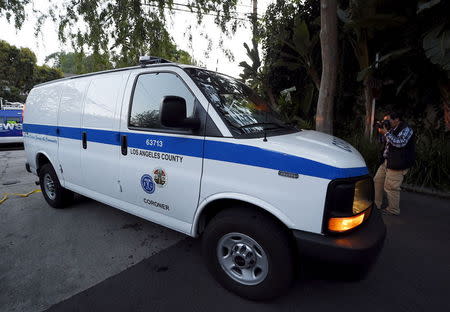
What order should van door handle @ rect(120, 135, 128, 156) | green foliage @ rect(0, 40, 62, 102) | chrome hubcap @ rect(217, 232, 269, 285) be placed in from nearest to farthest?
chrome hubcap @ rect(217, 232, 269, 285) < van door handle @ rect(120, 135, 128, 156) < green foliage @ rect(0, 40, 62, 102)

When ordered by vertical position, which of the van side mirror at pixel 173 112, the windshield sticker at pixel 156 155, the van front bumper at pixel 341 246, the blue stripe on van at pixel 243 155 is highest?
the van side mirror at pixel 173 112

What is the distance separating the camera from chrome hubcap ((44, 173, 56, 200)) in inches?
167

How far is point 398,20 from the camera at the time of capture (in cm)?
587

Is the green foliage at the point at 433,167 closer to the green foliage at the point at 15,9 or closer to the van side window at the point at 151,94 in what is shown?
the van side window at the point at 151,94

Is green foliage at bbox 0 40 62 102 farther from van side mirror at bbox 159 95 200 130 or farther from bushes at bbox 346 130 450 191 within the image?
bushes at bbox 346 130 450 191

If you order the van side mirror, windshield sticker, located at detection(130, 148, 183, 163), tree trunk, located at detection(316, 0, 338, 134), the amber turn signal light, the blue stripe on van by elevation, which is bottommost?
the amber turn signal light

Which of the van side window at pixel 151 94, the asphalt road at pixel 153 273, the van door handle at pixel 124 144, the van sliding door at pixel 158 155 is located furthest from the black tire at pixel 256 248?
the van door handle at pixel 124 144

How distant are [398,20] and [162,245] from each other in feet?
23.0

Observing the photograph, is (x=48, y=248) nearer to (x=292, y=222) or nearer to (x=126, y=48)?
(x=292, y=222)

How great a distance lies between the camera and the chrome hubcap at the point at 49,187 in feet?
14.0

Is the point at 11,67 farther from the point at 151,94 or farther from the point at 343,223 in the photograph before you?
Result: the point at 343,223

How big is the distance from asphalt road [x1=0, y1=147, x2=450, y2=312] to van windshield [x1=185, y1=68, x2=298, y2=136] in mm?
1267

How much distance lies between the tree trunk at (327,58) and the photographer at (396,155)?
2.05m

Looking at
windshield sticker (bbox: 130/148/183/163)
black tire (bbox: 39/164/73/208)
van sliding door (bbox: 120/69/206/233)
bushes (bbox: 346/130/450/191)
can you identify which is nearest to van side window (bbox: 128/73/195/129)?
van sliding door (bbox: 120/69/206/233)
